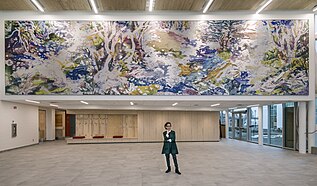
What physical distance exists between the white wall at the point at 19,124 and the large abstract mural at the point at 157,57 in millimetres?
2327

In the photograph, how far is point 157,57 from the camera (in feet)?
58.0

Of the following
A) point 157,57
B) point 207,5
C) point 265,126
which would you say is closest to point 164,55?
point 157,57

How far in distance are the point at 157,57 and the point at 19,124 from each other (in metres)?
10.1

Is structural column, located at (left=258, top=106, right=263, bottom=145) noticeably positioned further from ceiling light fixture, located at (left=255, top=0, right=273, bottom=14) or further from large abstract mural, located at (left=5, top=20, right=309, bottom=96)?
ceiling light fixture, located at (left=255, top=0, right=273, bottom=14)

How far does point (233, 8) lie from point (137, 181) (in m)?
11.2

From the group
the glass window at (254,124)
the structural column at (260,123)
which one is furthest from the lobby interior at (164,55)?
the glass window at (254,124)

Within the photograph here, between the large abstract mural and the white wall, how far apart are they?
2.33 meters

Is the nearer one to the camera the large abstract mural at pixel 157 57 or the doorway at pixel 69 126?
the large abstract mural at pixel 157 57

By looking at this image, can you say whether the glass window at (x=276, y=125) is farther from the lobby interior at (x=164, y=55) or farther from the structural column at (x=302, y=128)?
the lobby interior at (x=164, y=55)

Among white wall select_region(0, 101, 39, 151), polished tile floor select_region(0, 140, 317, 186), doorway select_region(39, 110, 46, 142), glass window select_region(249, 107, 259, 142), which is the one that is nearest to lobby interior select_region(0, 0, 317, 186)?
white wall select_region(0, 101, 39, 151)

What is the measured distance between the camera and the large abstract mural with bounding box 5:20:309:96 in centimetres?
1747

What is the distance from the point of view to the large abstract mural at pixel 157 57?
17469 mm

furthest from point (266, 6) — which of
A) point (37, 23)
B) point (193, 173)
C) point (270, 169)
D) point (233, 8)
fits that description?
point (37, 23)

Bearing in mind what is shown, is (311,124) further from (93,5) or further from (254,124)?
(93,5)
